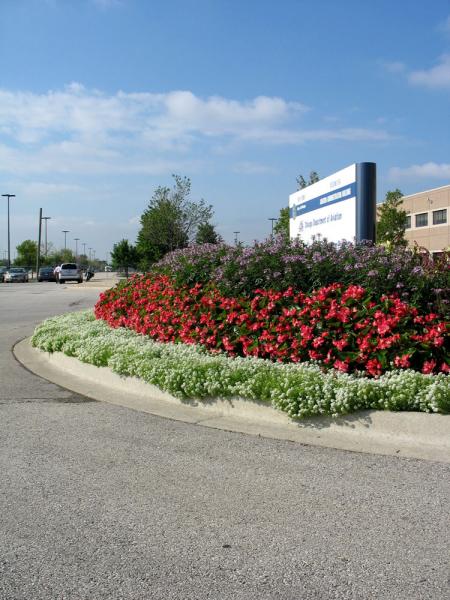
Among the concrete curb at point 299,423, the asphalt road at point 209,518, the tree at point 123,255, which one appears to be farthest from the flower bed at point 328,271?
the tree at point 123,255

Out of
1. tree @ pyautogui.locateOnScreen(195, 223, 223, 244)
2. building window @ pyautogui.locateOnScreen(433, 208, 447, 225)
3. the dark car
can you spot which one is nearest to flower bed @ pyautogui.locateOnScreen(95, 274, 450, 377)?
tree @ pyautogui.locateOnScreen(195, 223, 223, 244)

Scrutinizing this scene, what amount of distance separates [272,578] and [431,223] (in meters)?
66.2

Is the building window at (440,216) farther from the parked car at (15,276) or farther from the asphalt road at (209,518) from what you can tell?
the asphalt road at (209,518)

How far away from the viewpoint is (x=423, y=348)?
620cm

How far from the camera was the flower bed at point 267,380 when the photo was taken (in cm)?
531

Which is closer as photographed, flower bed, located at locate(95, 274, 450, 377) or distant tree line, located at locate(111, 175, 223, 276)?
flower bed, located at locate(95, 274, 450, 377)

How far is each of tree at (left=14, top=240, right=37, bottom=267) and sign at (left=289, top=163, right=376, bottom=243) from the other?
283 feet

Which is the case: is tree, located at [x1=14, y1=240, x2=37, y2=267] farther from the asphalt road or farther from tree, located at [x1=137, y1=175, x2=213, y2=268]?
the asphalt road

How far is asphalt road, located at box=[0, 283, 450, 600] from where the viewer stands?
3072 millimetres

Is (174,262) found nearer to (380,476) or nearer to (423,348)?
(423,348)

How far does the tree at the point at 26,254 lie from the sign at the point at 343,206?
86.1 m

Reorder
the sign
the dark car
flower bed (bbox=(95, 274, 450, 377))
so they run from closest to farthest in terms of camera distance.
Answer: flower bed (bbox=(95, 274, 450, 377)), the sign, the dark car

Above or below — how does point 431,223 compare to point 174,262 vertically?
above

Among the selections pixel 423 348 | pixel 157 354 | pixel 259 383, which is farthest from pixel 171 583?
pixel 157 354
